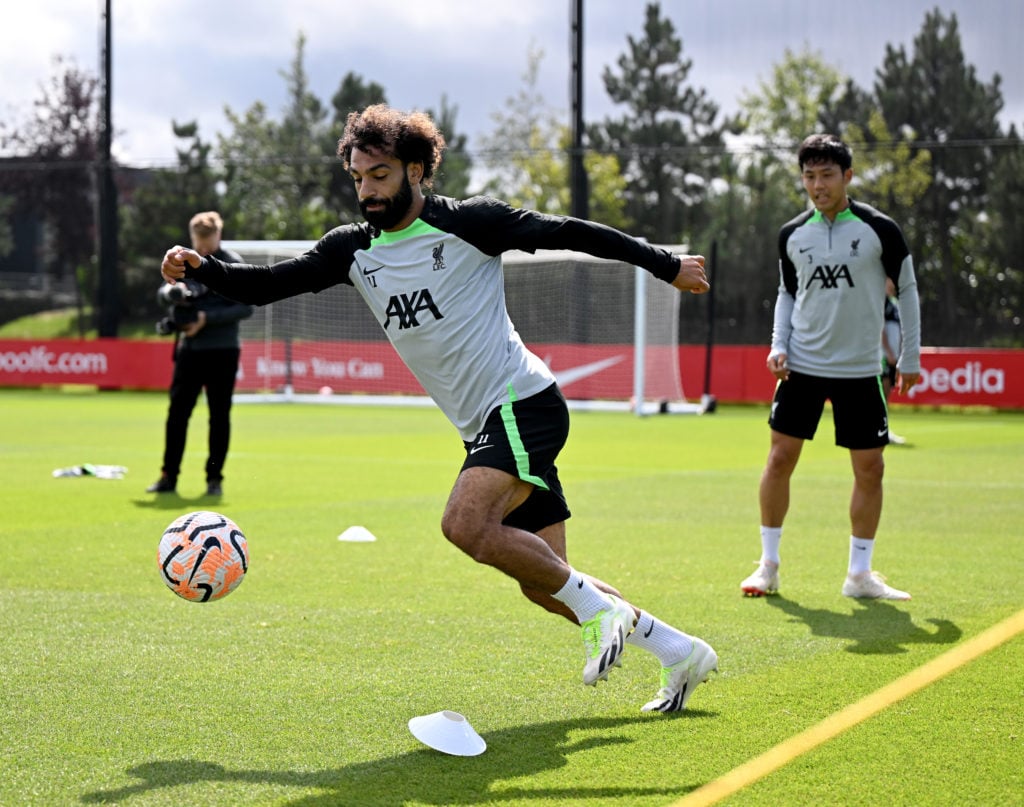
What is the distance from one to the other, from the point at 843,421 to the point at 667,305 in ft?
65.9

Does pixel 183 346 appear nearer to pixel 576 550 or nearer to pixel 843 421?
pixel 576 550

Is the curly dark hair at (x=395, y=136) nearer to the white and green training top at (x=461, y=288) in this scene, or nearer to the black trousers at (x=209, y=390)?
the white and green training top at (x=461, y=288)

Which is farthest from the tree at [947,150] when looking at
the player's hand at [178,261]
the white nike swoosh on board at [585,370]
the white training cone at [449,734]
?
the white training cone at [449,734]

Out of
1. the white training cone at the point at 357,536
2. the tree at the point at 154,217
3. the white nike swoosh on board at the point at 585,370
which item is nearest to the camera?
the white training cone at the point at 357,536

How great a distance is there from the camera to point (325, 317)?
28766mm

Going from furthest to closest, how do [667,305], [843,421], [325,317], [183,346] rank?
[325,317] → [667,305] → [183,346] → [843,421]

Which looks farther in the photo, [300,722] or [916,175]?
[916,175]

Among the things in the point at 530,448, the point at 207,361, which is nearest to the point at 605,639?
the point at 530,448

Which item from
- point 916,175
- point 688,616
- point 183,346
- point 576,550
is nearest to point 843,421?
point 688,616

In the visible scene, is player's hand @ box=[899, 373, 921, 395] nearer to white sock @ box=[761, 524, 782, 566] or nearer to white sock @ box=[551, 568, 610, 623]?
white sock @ box=[761, 524, 782, 566]

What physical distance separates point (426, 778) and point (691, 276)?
73.5 inches

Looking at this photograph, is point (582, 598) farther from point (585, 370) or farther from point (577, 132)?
point (577, 132)

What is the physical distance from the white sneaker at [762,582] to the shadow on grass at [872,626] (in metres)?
0.12

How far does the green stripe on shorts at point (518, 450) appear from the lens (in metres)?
4.54
